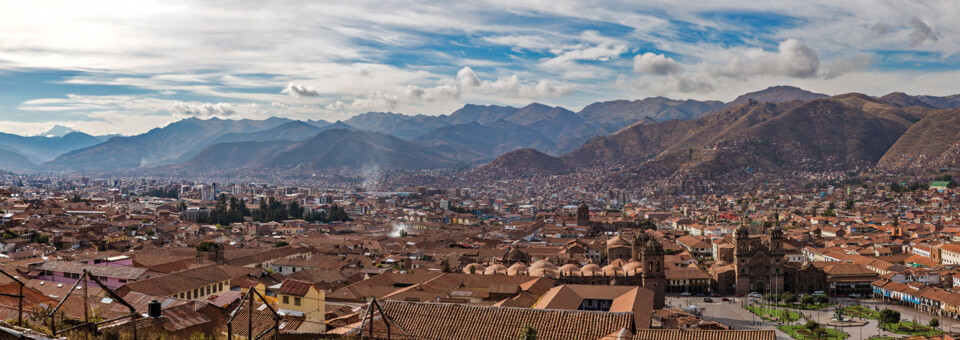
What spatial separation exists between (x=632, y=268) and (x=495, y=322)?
83.8ft

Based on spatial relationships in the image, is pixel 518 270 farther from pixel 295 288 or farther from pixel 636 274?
pixel 295 288

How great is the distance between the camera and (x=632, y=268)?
133 feet

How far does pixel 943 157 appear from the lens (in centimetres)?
12812

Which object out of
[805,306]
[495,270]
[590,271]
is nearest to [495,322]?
[495,270]

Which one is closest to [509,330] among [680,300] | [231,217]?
[680,300]

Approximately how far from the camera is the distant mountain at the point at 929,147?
128375 millimetres

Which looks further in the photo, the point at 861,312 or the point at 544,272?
the point at 861,312

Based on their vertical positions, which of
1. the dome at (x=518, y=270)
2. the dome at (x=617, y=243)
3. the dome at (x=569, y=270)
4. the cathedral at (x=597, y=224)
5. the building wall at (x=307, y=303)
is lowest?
the cathedral at (x=597, y=224)

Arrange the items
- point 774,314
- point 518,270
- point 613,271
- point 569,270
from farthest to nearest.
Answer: point 613,271, point 569,270, point 774,314, point 518,270

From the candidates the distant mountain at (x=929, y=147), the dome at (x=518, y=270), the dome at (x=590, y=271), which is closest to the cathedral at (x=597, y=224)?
the dome at (x=590, y=271)

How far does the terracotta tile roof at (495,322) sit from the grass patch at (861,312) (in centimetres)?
2716

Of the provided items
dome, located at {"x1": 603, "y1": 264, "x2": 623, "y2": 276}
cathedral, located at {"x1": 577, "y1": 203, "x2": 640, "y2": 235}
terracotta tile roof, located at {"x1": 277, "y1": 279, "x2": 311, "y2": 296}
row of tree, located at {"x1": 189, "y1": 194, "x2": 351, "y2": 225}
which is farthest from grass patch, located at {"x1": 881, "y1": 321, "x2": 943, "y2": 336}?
row of tree, located at {"x1": 189, "y1": 194, "x2": 351, "y2": 225}

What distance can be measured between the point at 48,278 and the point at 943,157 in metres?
137

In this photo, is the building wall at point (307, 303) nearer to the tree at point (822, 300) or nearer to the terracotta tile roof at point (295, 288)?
the terracotta tile roof at point (295, 288)
